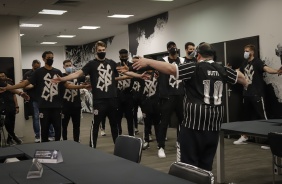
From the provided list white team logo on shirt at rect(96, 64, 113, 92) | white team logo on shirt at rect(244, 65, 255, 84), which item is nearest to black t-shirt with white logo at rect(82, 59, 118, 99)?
white team logo on shirt at rect(96, 64, 113, 92)

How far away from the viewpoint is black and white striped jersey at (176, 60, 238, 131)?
3.26 m

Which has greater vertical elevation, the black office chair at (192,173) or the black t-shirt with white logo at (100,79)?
the black t-shirt with white logo at (100,79)

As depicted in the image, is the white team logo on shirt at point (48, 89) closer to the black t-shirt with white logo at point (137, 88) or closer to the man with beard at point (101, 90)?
the man with beard at point (101, 90)

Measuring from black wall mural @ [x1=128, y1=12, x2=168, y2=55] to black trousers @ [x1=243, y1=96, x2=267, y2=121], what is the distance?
4.09 m

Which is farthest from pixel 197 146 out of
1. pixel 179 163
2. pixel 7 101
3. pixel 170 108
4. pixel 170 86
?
pixel 7 101

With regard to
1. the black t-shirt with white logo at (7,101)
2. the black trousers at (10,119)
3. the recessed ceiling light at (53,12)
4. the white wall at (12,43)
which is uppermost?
the recessed ceiling light at (53,12)

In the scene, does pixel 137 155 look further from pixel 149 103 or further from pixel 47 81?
pixel 149 103

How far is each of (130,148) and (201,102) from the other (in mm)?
793

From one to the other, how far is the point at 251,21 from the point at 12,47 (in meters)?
5.77

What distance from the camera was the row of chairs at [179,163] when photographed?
1973 mm

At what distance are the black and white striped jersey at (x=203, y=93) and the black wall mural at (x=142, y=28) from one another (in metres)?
7.29

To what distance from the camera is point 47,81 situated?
18.9 ft

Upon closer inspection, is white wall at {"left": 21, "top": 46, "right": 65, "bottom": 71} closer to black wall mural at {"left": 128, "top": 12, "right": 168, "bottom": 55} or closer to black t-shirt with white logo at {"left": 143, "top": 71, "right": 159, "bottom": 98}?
black wall mural at {"left": 128, "top": 12, "right": 168, "bottom": 55}

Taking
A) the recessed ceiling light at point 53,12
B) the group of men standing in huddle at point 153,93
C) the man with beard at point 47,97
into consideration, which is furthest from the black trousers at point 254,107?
the recessed ceiling light at point 53,12
